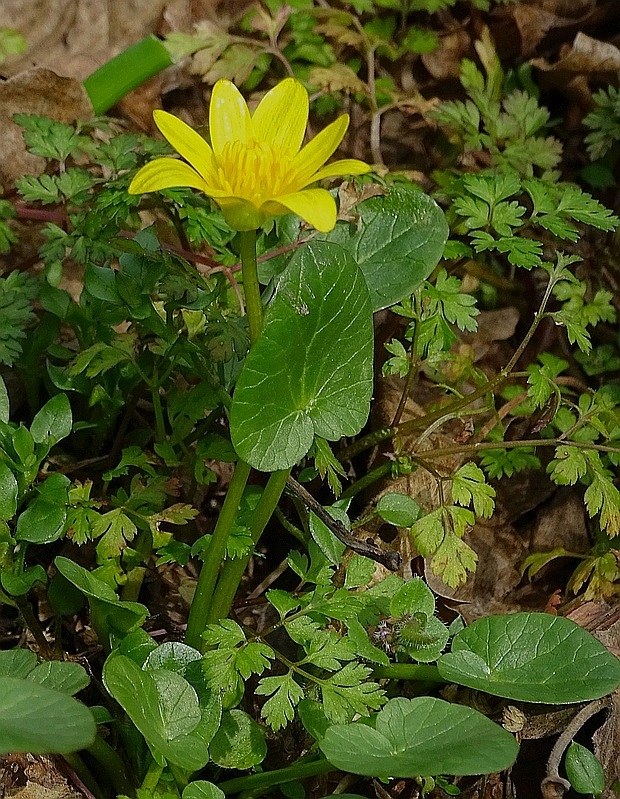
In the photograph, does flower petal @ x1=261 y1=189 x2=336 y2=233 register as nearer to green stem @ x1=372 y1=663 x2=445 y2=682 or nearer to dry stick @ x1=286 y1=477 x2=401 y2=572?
dry stick @ x1=286 y1=477 x2=401 y2=572

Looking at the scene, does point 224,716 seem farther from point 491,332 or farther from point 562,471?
point 491,332

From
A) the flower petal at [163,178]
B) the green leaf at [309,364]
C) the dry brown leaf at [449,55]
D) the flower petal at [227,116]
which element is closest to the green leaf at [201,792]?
the green leaf at [309,364]

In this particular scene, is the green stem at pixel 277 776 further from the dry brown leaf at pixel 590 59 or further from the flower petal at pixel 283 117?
the dry brown leaf at pixel 590 59

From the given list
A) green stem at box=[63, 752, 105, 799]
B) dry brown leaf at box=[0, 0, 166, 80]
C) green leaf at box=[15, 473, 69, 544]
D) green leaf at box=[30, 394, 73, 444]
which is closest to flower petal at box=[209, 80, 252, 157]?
green leaf at box=[30, 394, 73, 444]

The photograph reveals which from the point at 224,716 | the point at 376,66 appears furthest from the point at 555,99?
the point at 224,716

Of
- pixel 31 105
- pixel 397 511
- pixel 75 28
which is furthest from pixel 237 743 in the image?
pixel 75 28

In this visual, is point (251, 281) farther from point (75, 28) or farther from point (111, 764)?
point (75, 28)
